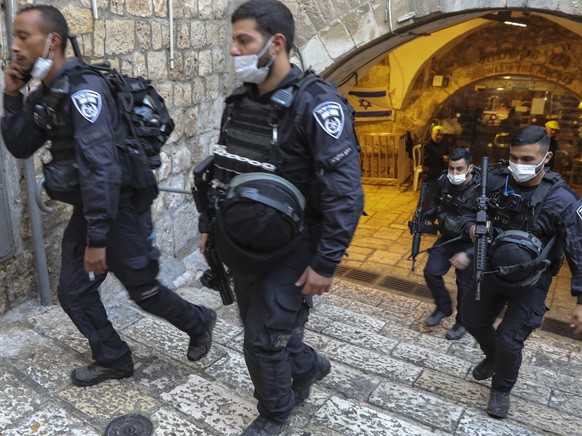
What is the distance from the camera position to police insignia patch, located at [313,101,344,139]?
6.76ft

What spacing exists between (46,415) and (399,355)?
2.31m

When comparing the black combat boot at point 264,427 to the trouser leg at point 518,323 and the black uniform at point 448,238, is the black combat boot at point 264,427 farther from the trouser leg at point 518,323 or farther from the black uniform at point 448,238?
the black uniform at point 448,238

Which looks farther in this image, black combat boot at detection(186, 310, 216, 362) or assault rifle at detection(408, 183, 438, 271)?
assault rifle at detection(408, 183, 438, 271)

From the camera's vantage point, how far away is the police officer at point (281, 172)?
81.9 inches

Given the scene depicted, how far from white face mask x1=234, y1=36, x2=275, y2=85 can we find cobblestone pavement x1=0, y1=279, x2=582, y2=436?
148cm

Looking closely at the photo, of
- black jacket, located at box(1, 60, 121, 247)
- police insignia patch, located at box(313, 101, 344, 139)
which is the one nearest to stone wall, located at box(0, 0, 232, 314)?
black jacket, located at box(1, 60, 121, 247)

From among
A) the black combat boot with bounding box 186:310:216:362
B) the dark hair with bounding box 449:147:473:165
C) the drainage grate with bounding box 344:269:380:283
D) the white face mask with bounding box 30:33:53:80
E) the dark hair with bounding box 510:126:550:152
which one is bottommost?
the drainage grate with bounding box 344:269:380:283

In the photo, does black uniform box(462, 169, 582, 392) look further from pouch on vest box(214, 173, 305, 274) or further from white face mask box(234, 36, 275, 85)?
white face mask box(234, 36, 275, 85)

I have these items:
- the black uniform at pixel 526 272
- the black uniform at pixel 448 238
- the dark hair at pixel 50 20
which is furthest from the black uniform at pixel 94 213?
the black uniform at pixel 448 238

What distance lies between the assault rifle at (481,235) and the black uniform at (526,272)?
62 mm

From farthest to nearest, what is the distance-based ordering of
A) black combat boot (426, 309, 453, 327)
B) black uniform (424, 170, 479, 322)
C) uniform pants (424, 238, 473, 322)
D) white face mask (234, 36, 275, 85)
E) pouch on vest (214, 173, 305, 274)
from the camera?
1. black combat boot (426, 309, 453, 327)
2. uniform pants (424, 238, 473, 322)
3. black uniform (424, 170, 479, 322)
4. white face mask (234, 36, 275, 85)
5. pouch on vest (214, 173, 305, 274)

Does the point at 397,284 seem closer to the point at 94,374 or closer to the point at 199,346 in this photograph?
the point at 199,346

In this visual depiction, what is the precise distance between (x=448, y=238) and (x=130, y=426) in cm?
309

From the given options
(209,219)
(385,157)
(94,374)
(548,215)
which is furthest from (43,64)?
(385,157)
